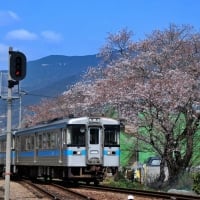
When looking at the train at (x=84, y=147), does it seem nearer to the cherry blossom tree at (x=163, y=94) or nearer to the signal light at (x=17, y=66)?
the cherry blossom tree at (x=163, y=94)

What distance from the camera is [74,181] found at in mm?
26984

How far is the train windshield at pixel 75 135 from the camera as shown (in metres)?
24.0

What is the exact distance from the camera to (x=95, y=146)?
24281 millimetres

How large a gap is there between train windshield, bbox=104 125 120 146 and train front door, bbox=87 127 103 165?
26 cm

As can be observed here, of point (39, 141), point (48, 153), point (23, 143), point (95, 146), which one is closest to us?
point (95, 146)

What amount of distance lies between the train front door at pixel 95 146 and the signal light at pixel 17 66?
39.4 ft

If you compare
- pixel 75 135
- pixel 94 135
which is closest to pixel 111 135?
pixel 94 135

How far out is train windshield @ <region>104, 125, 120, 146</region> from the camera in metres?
24.5

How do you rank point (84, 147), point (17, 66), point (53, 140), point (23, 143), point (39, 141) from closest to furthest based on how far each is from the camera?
point (17, 66), point (84, 147), point (53, 140), point (39, 141), point (23, 143)

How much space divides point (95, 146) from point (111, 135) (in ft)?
3.00

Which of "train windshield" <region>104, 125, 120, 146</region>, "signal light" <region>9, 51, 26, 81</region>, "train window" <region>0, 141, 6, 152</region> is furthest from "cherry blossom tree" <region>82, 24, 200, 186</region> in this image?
"signal light" <region>9, 51, 26, 81</region>

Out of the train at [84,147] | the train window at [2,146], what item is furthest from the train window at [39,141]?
the train window at [2,146]

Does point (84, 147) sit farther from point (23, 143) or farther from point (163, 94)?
point (23, 143)

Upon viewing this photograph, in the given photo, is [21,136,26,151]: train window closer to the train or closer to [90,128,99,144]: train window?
the train
